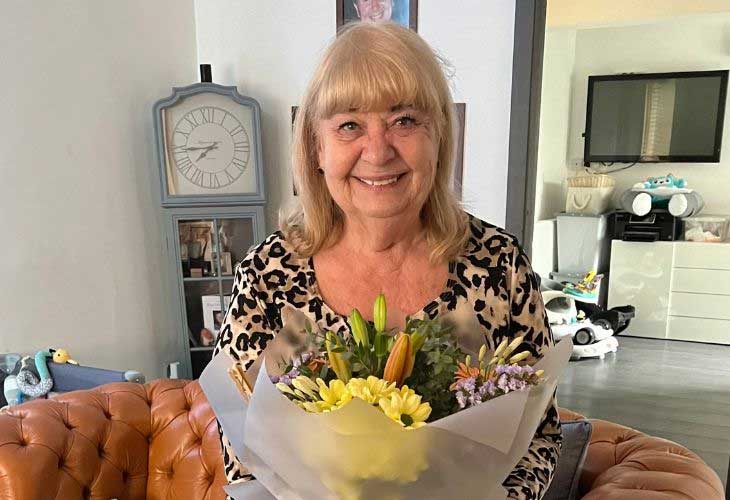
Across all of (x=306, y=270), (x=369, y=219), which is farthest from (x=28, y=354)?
(x=369, y=219)

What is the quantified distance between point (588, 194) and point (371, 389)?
4875 mm

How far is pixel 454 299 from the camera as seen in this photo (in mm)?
983

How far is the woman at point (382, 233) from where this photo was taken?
858 millimetres

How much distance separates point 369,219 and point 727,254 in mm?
4574

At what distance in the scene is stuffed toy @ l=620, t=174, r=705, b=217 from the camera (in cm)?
467

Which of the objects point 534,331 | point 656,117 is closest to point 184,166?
point 534,331

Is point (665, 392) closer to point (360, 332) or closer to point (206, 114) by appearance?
point (206, 114)

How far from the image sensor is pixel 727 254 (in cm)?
451

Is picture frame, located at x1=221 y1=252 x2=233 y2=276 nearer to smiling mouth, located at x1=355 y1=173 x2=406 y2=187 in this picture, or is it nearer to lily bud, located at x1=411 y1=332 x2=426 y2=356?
smiling mouth, located at x1=355 y1=173 x2=406 y2=187

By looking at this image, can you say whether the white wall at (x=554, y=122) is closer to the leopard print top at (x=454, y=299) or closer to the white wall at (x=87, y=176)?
the white wall at (x=87, y=176)

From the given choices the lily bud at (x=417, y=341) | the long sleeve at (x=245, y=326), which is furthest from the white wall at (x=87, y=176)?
the lily bud at (x=417, y=341)

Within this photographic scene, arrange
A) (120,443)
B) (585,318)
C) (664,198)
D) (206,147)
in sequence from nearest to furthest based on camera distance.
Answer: (120,443), (206,147), (585,318), (664,198)

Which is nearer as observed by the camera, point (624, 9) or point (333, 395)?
point (333, 395)

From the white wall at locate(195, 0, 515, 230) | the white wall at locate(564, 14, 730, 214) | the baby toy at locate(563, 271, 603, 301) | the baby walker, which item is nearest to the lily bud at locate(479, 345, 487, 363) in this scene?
the white wall at locate(195, 0, 515, 230)
